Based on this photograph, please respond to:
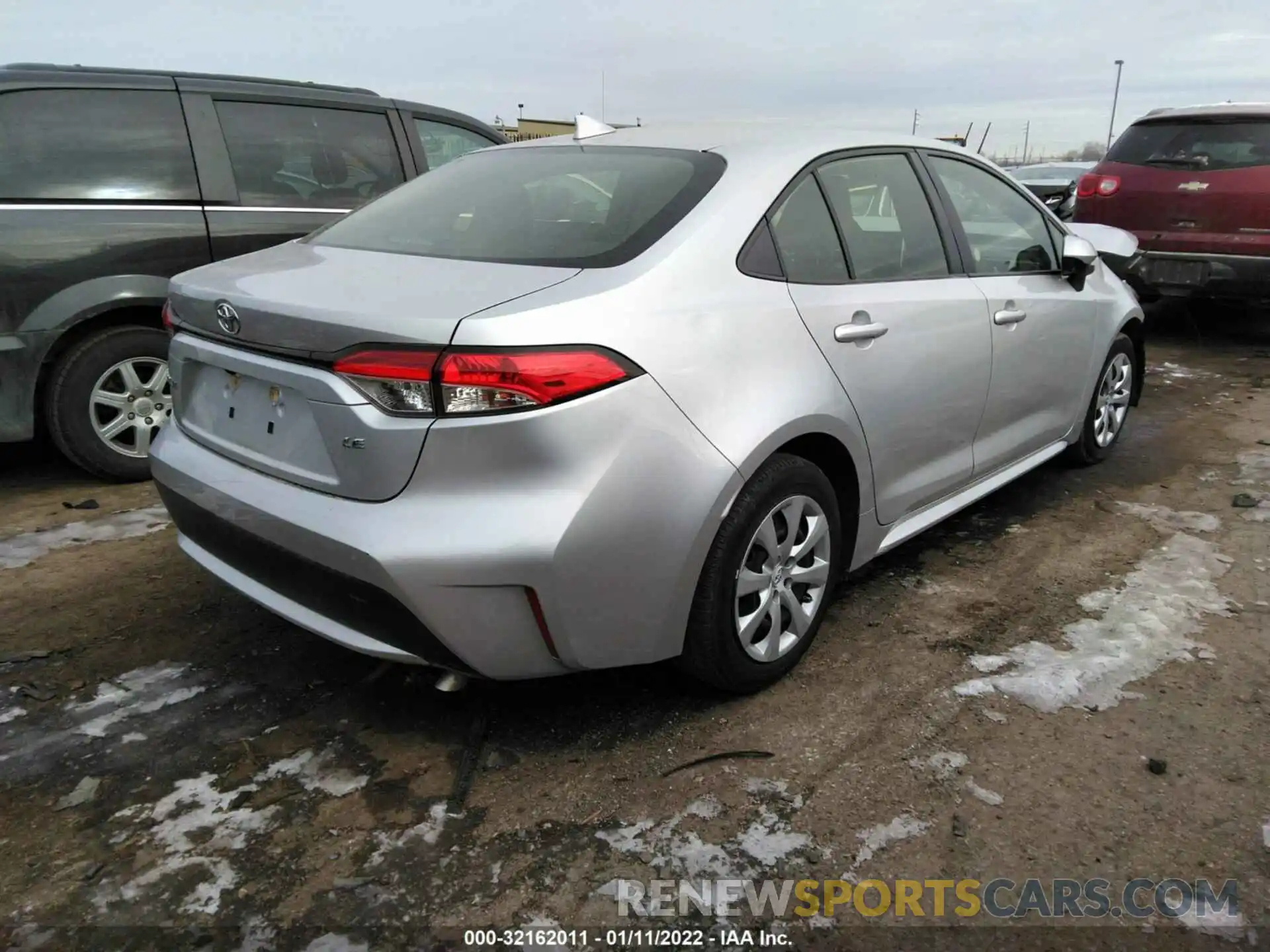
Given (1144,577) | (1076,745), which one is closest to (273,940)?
(1076,745)

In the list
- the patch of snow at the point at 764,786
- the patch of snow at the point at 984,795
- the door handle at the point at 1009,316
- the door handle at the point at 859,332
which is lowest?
the patch of snow at the point at 984,795

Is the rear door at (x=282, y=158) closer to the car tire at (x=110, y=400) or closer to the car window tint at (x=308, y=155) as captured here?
the car window tint at (x=308, y=155)

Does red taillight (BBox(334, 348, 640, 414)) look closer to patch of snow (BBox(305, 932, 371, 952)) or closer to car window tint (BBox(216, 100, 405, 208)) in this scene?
patch of snow (BBox(305, 932, 371, 952))

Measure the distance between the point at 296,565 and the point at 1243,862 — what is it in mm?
2245

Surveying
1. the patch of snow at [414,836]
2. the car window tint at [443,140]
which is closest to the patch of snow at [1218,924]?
the patch of snow at [414,836]

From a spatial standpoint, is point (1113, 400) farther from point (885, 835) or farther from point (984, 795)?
point (885, 835)

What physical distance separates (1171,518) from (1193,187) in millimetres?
4092

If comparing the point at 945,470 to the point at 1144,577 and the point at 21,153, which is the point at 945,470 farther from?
the point at 21,153

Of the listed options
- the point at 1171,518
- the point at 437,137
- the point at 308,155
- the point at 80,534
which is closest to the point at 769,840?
the point at 1171,518

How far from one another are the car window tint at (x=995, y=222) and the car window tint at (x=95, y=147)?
11.2 feet

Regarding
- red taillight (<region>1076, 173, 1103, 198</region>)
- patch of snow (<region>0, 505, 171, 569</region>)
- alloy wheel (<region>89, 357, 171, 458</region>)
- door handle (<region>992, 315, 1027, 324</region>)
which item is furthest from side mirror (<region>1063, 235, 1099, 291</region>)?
red taillight (<region>1076, 173, 1103, 198</region>)

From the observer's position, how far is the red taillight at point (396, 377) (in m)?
2.01

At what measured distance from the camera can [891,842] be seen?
2.14m

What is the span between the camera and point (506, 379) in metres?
2.01
